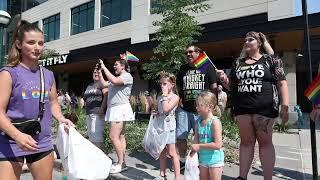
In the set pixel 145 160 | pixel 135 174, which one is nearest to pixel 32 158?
pixel 135 174

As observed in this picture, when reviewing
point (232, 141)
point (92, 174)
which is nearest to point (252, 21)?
point (232, 141)

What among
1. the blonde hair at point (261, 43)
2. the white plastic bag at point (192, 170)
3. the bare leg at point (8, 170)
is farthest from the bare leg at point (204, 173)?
the bare leg at point (8, 170)

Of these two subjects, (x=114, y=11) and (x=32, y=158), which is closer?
(x=32, y=158)

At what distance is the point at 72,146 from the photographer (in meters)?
3.55

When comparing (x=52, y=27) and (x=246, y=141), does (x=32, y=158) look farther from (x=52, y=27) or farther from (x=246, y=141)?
(x=52, y=27)

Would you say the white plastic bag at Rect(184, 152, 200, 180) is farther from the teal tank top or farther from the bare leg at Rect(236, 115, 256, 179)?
the bare leg at Rect(236, 115, 256, 179)

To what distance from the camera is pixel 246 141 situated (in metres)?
4.75

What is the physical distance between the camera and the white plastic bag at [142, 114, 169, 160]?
5.50 metres

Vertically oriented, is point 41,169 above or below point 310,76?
below

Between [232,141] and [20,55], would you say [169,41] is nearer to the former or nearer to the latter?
[232,141]

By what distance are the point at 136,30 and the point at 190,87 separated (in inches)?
Result: 794

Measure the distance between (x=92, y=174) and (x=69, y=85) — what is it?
32.5 metres

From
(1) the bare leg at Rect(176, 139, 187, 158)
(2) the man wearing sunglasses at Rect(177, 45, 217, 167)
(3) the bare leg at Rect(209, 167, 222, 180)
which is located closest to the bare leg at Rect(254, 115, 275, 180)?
(3) the bare leg at Rect(209, 167, 222, 180)

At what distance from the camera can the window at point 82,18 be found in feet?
101
